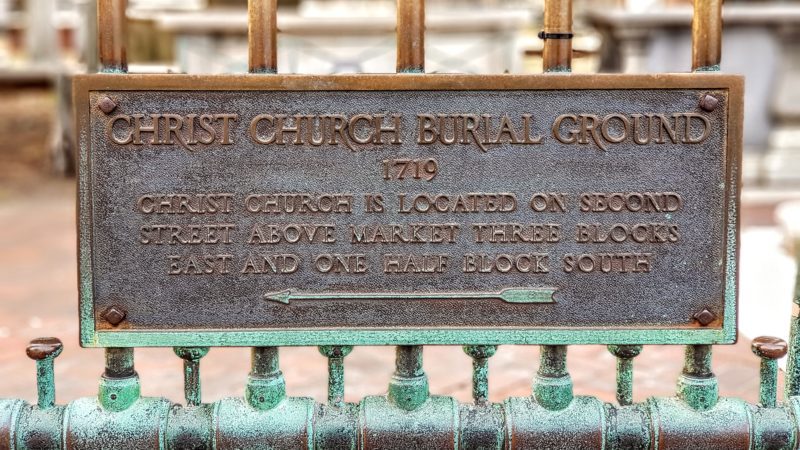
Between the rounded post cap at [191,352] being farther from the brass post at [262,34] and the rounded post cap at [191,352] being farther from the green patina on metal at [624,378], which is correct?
the green patina on metal at [624,378]

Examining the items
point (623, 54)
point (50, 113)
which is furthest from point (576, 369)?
point (50, 113)

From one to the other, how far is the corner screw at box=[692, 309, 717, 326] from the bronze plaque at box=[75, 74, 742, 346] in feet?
0.04

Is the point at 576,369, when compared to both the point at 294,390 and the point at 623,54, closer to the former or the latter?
the point at 294,390

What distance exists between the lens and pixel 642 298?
238cm

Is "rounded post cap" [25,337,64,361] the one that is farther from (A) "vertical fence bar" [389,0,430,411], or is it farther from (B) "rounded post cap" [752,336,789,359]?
(B) "rounded post cap" [752,336,789,359]

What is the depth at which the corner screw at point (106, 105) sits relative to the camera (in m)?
2.28

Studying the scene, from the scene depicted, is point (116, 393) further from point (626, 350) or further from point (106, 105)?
point (626, 350)

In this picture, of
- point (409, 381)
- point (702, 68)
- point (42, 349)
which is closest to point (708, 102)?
point (702, 68)

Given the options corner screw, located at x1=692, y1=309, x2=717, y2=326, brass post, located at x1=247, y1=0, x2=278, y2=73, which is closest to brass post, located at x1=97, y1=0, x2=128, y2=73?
brass post, located at x1=247, y1=0, x2=278, y2=73

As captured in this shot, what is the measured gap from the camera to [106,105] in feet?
7.47

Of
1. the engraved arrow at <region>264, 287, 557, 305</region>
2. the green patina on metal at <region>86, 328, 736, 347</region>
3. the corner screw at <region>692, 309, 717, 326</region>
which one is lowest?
the green patina on metal at <region>86, 328, 736, 347</region>

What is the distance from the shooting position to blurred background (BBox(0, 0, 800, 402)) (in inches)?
149

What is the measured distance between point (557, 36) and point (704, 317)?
716 mm

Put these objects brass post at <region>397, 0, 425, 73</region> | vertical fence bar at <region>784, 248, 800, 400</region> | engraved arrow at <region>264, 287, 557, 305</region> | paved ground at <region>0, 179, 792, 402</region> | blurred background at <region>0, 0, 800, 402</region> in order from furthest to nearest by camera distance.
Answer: blurred background at <region>0, 0, 800, 402</region> < paved ground at <region>0, 179, 792, 402</region> < vertical fence bar at <region>784, 248, 800, 400</region> < engraved arrow at <region>264, 287, 557, 305</region> < brass post at <region>397, 0, 425, 73</region>
